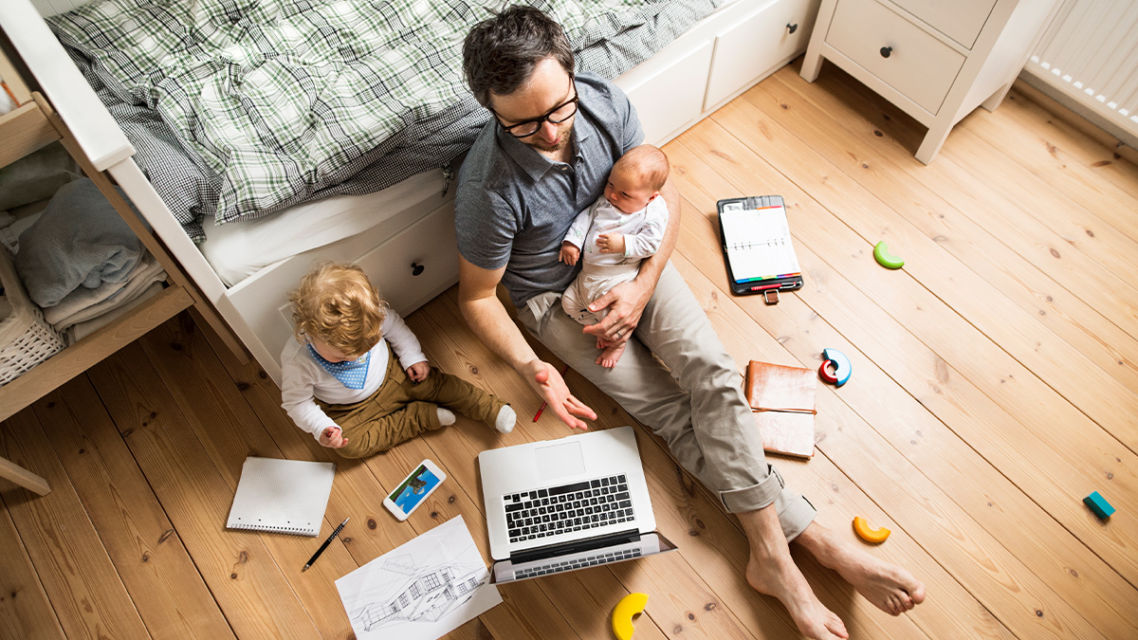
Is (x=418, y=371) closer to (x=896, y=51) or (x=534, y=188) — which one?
(x=534, y=188)

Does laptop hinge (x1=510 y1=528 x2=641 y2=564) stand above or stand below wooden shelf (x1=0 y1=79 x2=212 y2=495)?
below

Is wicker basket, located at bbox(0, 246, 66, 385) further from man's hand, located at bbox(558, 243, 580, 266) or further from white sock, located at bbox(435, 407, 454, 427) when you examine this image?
man's hand, located at bbox(558, 243, 580, 266)

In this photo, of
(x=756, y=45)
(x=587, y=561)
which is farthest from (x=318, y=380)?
(x=756, y=45)

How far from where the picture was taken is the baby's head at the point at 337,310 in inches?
50.4

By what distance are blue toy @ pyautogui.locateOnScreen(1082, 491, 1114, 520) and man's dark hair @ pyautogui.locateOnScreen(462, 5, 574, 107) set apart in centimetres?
143

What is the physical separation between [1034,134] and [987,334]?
736 millimetres

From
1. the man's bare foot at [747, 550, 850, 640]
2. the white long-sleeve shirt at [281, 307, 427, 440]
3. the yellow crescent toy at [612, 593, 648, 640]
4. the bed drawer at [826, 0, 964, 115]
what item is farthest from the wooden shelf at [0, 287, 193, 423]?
the bed drawer at [826, 0, 964, 115]

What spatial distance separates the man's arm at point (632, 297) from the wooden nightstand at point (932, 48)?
2.88 feet

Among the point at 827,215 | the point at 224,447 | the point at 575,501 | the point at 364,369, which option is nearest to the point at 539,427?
the point at 575,501

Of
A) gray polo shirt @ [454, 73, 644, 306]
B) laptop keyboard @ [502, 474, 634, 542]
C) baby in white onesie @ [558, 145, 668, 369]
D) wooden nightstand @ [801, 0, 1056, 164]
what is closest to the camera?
gray polo shirt @ [454, 73, 644, 306]

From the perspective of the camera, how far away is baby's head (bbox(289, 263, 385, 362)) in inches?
50.4

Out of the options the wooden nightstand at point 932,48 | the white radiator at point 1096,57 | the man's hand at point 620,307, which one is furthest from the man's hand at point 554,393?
the white radiator at point 1096,57

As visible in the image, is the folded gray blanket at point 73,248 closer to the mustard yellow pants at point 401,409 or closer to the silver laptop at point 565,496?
the mustard yellow pants at point 401,409

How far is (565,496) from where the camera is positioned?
150 cm
